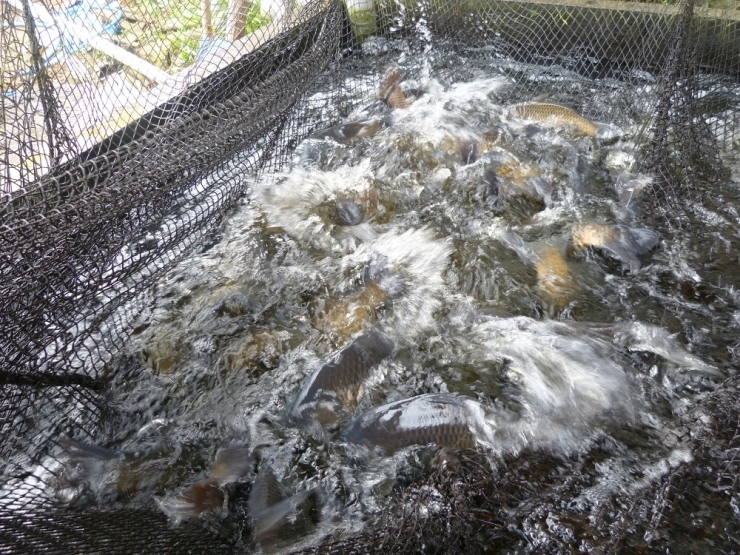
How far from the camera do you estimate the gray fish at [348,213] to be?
3.80m

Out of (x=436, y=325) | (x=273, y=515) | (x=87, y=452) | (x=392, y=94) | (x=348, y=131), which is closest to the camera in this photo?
(x=273, y=515)

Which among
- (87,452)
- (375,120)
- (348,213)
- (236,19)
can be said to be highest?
(236,19)

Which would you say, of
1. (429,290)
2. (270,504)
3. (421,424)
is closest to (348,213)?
(429,290)

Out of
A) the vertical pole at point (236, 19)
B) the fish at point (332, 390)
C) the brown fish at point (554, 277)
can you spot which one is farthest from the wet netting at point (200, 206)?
the brown fish at point (554, 277)

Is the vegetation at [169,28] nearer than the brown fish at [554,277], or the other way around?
the brown fish at [554,277]

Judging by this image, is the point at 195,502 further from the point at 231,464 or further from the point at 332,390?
the point at 332,390

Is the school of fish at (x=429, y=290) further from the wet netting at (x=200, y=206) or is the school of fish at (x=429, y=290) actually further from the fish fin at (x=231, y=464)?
the wet netting at (x=200, y=206)

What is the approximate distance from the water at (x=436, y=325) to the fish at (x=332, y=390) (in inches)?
2.1

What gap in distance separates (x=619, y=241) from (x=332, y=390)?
200 centimetres

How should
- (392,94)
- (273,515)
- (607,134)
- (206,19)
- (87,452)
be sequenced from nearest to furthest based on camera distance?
(273,515), (87,452), (206,19), (607,134), (392,94)

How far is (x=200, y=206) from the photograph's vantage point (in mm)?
3727

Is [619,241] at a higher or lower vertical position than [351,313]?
lower

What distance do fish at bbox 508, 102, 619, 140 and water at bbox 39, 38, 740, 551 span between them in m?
0.06

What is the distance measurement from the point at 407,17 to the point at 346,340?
4.19 meters
